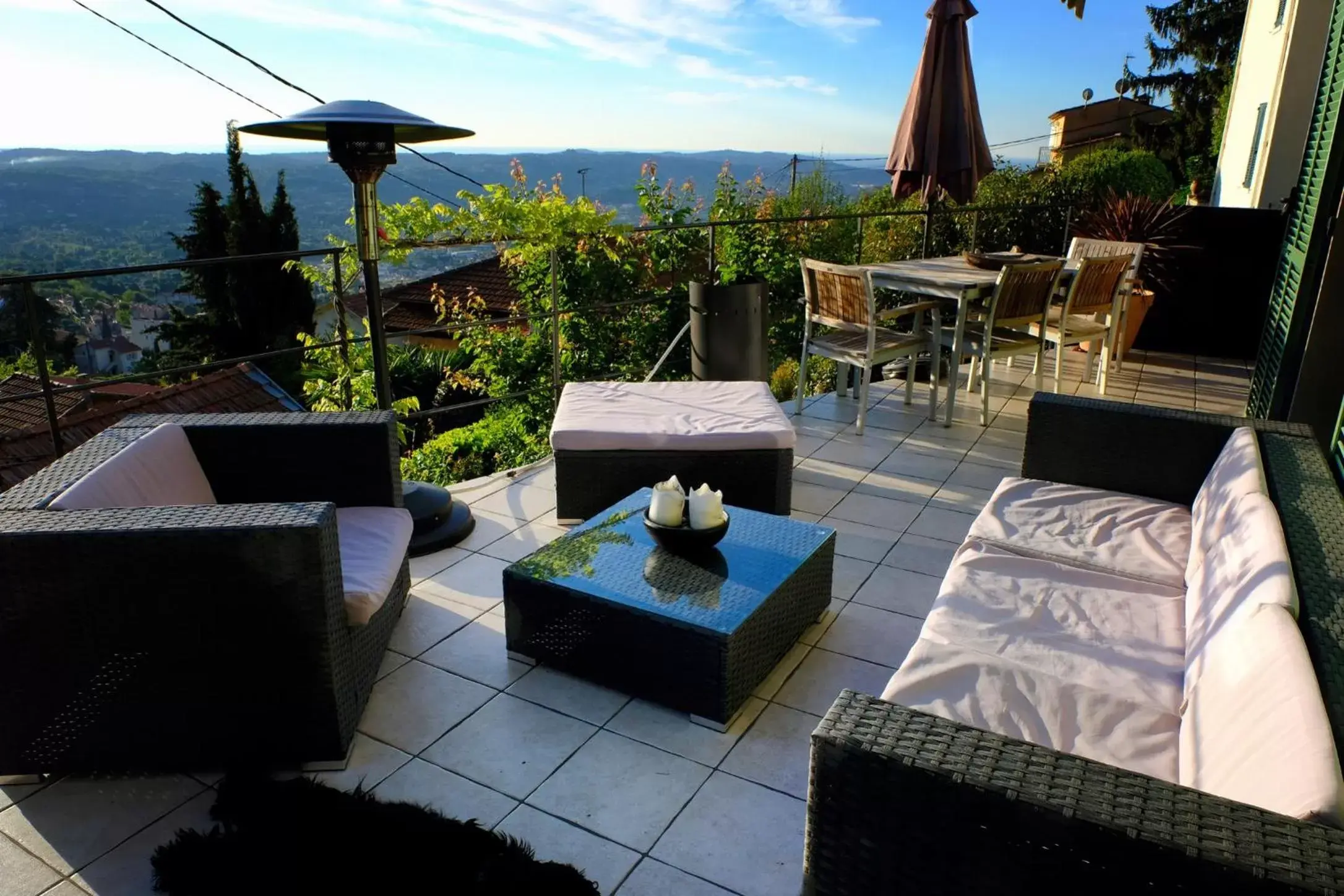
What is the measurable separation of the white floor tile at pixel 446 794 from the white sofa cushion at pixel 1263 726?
4.27 feet

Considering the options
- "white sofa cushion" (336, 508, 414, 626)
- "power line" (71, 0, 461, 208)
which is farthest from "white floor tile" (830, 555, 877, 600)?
"power line" (71, 0, 461, 208)

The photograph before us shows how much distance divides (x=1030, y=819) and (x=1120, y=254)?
17.1ft

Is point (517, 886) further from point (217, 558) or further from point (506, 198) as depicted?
point (506, 198)

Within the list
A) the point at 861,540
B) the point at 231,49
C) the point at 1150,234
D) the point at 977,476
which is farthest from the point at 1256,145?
the point at 231,49

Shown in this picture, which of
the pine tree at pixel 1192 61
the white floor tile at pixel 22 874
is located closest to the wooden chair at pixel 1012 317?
the white floor tile at pixel 22 874

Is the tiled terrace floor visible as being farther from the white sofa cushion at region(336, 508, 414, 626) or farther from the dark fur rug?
the white sofa cushion at region(336, 508, 414, 626)

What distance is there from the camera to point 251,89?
9289 millimetres

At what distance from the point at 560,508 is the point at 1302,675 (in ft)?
7.99

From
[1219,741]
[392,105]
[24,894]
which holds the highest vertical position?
[392,105]

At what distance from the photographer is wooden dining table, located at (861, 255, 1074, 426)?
14.5 feet

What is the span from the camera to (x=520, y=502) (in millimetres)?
3514

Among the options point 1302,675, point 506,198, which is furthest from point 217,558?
point 506,198

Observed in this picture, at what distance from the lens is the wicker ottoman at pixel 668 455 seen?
3.07m

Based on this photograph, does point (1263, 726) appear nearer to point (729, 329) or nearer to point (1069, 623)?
point (1069, 623)
